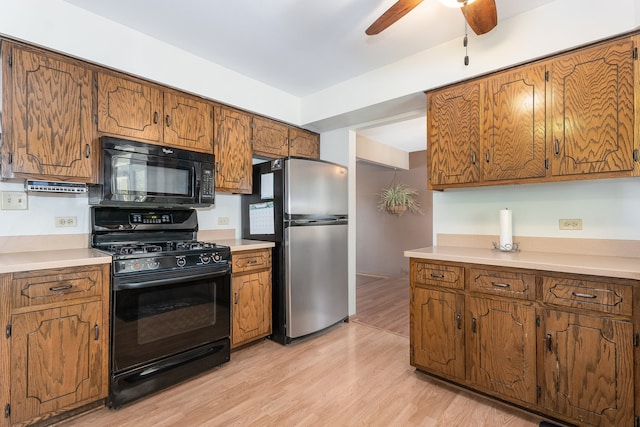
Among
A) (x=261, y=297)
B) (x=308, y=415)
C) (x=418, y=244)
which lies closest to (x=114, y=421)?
(x=308, y=415)

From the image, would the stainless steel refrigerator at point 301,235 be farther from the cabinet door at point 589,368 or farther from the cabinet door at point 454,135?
the cabinet door at point 589,368

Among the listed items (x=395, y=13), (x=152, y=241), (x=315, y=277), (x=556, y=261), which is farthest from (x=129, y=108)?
(x=556, y=261)

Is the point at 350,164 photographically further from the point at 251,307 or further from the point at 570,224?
the point at 570,224

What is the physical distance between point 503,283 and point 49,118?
3048 mm

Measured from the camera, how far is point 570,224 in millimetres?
2102

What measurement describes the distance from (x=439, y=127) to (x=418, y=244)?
12.1ft

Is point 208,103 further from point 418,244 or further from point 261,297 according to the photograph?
point 418,244

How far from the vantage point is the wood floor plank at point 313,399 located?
1809 millimetres

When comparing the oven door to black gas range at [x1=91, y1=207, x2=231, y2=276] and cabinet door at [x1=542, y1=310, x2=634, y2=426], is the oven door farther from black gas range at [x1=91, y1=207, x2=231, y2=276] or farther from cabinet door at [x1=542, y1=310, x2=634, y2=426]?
cabinet door at [x1=542, y1=310, x2=634, y2=426]

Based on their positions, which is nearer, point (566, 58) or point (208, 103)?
point (566, 58)

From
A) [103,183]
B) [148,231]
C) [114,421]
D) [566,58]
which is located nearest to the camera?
[114,421]

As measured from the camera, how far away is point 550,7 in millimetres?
1967

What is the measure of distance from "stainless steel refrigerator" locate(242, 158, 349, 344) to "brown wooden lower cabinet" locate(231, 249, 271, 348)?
0.33ft

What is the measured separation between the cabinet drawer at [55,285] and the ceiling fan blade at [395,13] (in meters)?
2.19
